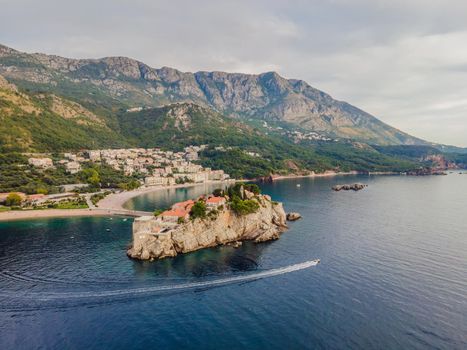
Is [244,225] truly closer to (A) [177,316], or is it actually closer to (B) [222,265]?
A: (B) [222,265]

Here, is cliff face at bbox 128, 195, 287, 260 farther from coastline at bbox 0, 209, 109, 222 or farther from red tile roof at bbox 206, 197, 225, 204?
coastline at bbox 0, 209, 109, 222

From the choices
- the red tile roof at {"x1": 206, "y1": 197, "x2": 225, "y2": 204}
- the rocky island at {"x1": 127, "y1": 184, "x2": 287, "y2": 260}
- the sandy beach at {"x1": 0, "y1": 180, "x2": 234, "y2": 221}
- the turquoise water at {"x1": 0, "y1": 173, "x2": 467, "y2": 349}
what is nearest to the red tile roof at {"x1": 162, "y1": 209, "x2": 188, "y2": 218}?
the rocky island at {"x1": 127, "y1": 184, "x2": 287, "y2": 260}

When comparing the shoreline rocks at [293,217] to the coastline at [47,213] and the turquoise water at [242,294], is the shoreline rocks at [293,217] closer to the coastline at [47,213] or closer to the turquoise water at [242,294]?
the turquoise water at [242,294]

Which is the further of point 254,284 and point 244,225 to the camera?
point 244,225

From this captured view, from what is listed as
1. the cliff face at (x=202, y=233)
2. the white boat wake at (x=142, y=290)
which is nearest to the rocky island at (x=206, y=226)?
the cliff face at (x=202, y=233)

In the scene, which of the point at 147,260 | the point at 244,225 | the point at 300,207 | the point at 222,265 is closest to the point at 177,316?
the point at 222,265
